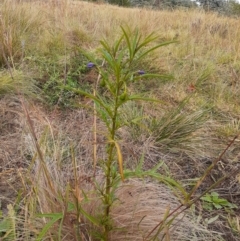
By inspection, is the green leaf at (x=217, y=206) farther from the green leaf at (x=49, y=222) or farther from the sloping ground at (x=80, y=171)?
the green leaf at (x=49, y=222)

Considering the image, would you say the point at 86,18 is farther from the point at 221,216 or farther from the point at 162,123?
the point at 221,216

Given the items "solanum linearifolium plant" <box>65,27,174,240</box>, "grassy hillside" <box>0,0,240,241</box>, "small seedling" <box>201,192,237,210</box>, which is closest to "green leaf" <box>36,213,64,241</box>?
"grassy hillside" <box>0,0,240,241</box>

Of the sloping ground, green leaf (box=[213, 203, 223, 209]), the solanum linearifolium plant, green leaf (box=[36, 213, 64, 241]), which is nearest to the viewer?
the solanum linearifolium plant

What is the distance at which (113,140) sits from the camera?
27.5 inches

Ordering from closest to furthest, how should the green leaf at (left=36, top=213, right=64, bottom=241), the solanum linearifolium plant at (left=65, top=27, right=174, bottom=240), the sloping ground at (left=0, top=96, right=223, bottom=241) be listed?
the solanum linearifolium plant at (left=65, top=27, right=174, bottom=240) < the green leaf at (left=36, top=213, right=64, bottom=241) < the sloping ground at (left=0, top=96, right=223, bottom=241)

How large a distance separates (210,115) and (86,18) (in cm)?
Result: 282

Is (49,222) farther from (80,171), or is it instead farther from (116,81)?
(80,171)

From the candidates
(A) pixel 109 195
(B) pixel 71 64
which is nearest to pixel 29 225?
(A) pixel 109 195

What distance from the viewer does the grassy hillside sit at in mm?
866

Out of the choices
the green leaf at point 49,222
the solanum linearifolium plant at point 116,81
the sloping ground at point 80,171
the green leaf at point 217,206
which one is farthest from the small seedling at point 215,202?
the green leaf at point 49,222

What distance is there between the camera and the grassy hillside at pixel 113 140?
2.84 feet

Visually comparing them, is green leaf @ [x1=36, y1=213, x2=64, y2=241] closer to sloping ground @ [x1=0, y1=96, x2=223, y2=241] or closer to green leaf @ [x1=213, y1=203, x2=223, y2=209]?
sloping ground @ [x1=0, y1=96, x2=223, y2=241]

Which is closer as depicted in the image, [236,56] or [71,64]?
[71,64]

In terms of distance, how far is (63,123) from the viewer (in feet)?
6.22
